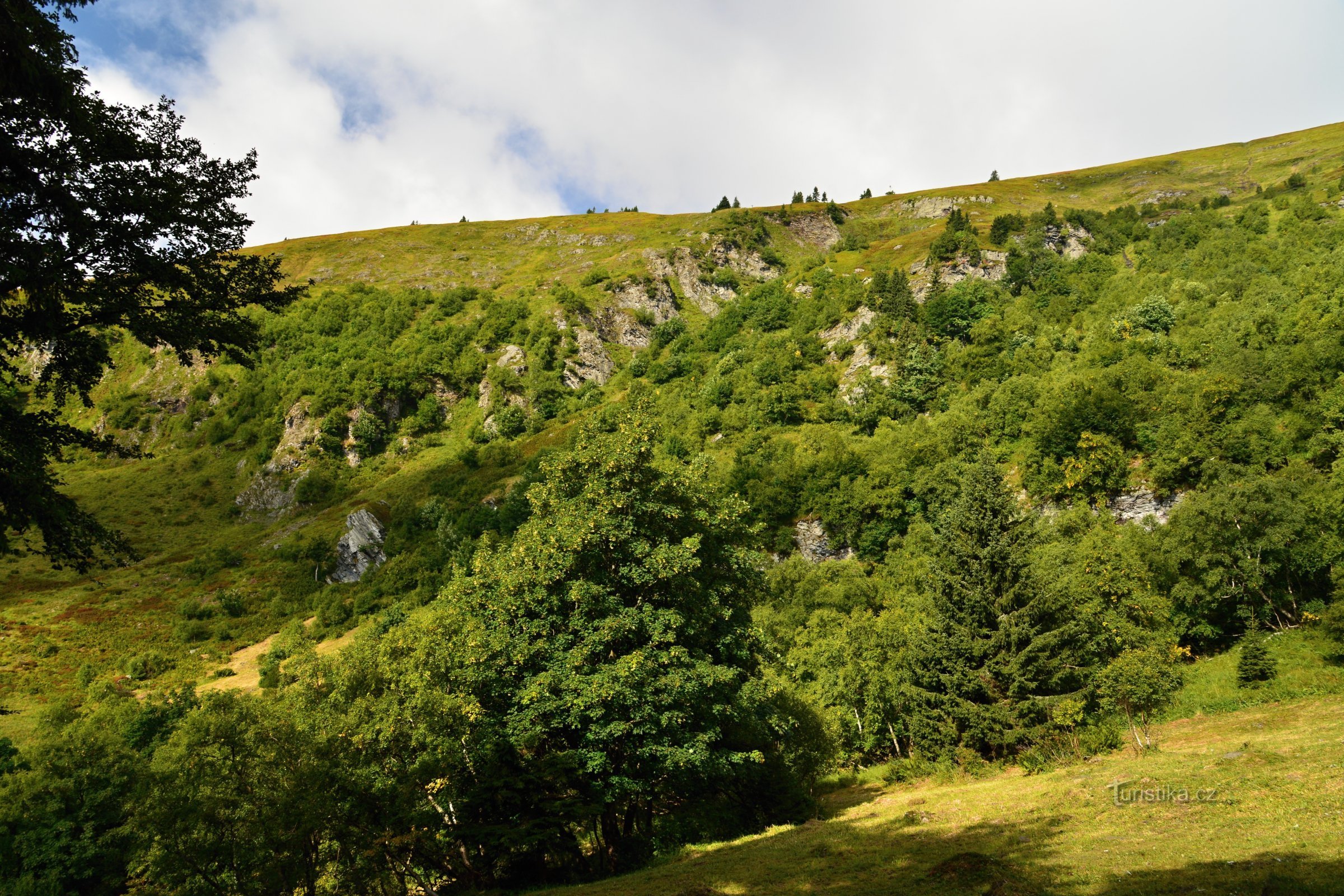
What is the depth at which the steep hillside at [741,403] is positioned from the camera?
200 feet

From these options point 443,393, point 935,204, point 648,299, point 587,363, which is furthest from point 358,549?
point 935,204

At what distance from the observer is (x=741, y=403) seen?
97188 mm

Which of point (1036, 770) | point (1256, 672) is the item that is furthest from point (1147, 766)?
point (1256, 672)

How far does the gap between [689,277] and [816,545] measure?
298 feet

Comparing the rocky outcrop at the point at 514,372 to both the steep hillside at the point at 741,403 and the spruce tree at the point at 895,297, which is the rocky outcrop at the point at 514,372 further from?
the spruce tree at the point at 895,297

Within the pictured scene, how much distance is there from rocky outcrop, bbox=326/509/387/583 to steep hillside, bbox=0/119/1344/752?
1.76ft

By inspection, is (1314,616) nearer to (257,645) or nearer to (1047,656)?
(1047,656)

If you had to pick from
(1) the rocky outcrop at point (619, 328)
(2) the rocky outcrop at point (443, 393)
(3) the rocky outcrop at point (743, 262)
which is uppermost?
(3) the rocky outcrop at point (743, 262)

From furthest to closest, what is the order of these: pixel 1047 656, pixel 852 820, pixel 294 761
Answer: pixel 1047 656, pixel 852 820, pixel 294 761

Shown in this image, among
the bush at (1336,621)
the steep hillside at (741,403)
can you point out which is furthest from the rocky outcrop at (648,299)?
the bush at (1336,621)

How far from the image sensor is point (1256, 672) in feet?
120

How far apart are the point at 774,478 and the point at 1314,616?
1877 inches

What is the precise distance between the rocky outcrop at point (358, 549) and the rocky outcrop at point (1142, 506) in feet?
268

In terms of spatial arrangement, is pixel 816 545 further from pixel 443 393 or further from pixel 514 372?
pixel 443 393
